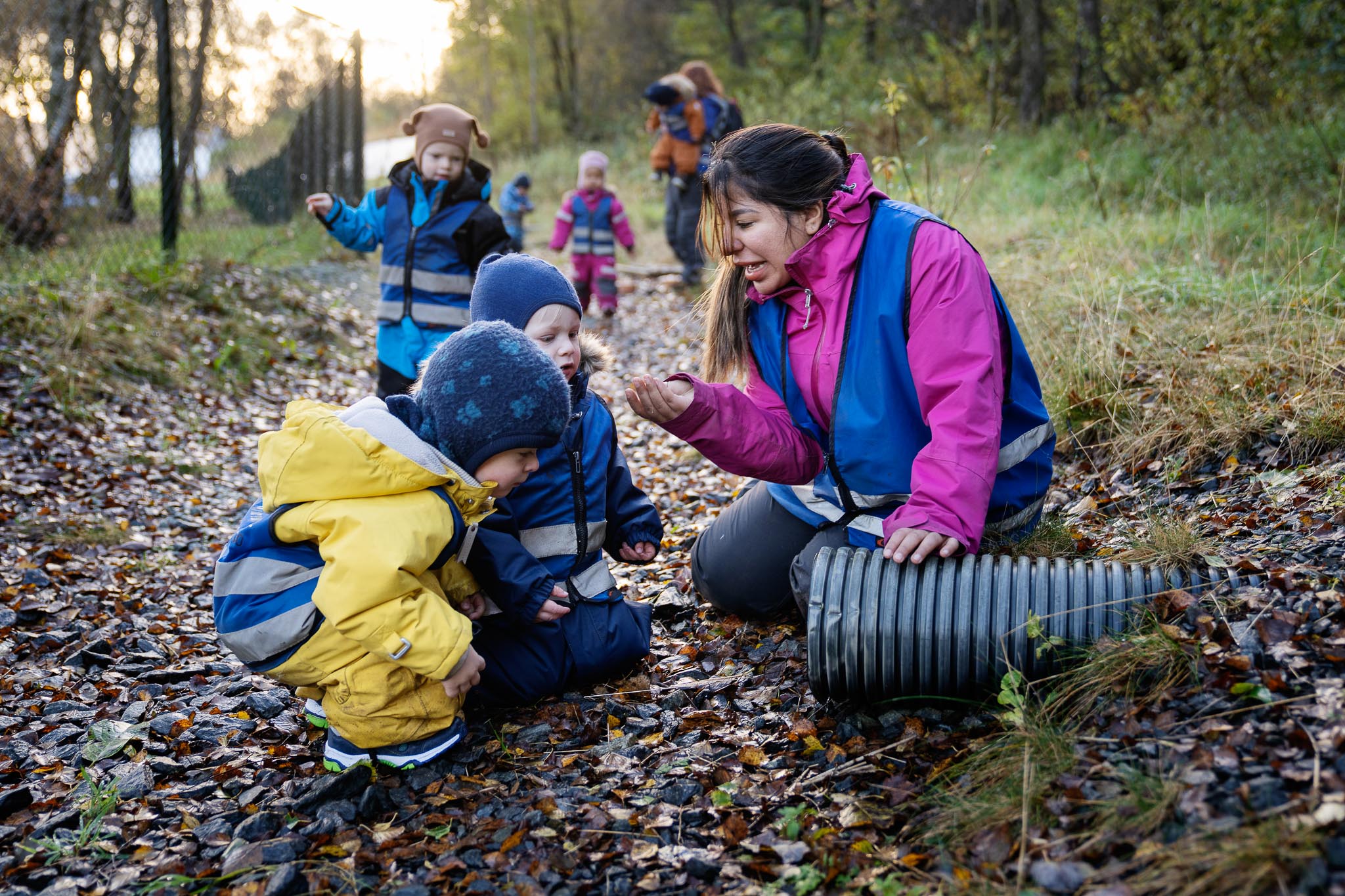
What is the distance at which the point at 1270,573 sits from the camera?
2.54 m

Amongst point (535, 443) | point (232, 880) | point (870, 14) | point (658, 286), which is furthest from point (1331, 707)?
point (870, 14)

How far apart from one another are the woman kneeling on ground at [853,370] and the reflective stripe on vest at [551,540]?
17.8 inches

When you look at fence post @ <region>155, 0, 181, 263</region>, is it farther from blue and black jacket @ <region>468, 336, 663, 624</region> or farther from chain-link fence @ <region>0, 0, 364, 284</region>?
blue and black jacket @ <region>468, 336, 663, 624</region>

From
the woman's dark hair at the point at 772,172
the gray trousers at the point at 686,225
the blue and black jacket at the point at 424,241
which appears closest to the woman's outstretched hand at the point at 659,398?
the woman's dark hair at the point at 772,172

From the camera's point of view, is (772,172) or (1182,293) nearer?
(772,172)

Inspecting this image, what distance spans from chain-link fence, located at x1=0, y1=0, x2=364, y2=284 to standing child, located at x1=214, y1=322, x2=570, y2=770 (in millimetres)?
5381

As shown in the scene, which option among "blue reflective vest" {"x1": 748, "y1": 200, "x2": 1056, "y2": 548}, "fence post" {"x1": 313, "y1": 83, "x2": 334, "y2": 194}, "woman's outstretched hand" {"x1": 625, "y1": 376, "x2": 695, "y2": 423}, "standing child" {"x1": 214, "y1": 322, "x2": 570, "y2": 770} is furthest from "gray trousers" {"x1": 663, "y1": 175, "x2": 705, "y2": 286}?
"standing child" {"x1": 214, "y1": 322, "x2": 570, "y2": 770}

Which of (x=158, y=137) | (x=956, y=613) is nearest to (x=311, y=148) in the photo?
(x=158, y=137)

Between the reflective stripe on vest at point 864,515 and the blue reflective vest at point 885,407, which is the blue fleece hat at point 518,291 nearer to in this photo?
the blue reflective vest at point 885,407

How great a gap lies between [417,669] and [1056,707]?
1.55 m

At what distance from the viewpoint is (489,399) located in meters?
2.49

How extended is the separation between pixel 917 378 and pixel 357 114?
425 inches

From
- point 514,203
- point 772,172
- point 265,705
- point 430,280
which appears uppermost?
point 514,203

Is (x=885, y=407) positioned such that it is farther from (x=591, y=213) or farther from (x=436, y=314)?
(x=591, y=213)
